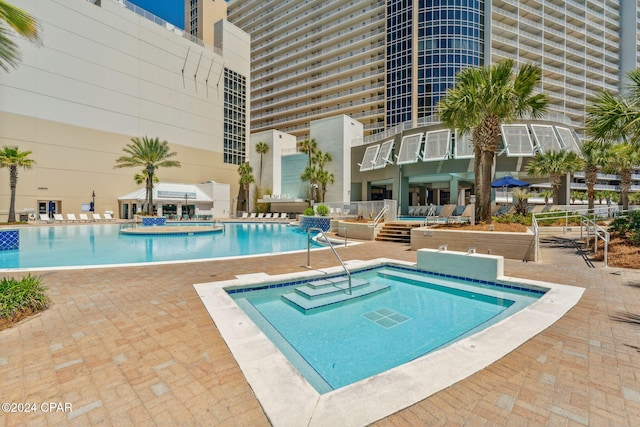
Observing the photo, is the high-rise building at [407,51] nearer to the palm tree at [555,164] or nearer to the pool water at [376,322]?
the palm tree at [555,164]

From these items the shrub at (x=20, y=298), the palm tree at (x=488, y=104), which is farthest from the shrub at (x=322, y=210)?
the shrub at (x=20, y=298)

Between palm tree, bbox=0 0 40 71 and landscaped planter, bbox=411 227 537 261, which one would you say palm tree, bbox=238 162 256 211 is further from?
palm tree, bbox=0 0 40 71

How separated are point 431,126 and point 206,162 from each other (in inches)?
1245

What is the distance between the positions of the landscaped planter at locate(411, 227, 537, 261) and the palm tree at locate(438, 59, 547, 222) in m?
2.31

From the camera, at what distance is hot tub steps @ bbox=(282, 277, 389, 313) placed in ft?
18.0

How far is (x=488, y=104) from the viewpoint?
436 inches

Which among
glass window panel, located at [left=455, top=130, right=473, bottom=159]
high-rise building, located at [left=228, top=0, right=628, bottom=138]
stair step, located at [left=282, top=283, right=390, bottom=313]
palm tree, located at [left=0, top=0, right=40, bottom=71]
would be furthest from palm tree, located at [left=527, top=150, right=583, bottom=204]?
palm tree, located at [left=0, top=0, right=40, bottom=71]

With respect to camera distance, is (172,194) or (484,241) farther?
(172,194)

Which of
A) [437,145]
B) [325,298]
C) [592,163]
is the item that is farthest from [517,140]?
[325,298]

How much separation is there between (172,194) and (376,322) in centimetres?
3751

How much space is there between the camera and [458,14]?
3806cm

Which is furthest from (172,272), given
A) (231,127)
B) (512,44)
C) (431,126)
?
(512,44)

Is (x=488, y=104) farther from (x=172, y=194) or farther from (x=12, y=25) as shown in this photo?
(x=172, y=194)

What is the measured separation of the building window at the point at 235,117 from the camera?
4669cm
